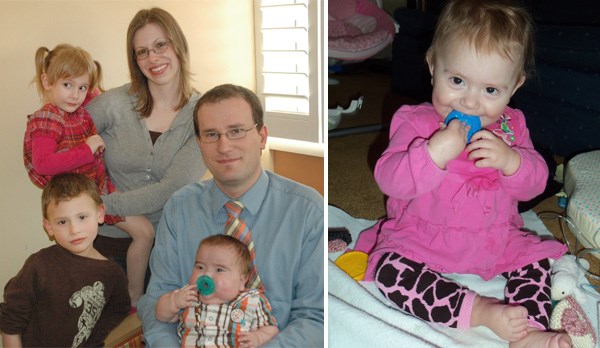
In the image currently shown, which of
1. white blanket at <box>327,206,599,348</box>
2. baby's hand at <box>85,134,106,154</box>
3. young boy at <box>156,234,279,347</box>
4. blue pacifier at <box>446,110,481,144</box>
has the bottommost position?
white blanket at <box>327,206,599,348</box>

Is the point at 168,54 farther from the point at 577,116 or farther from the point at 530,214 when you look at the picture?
the point at 577,116

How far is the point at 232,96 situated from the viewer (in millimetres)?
607

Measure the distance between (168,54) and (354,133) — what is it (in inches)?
45.9

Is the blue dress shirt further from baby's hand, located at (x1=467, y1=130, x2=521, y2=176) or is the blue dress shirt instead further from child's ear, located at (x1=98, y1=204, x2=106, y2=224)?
baby's hand, located at (x1=467, y1=130, x2=521, y2=176)

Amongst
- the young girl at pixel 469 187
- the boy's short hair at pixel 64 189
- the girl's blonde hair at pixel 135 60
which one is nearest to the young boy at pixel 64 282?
the boy's short hair at pixel 64 189

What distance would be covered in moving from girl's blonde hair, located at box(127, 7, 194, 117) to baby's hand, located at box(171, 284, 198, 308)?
18cm

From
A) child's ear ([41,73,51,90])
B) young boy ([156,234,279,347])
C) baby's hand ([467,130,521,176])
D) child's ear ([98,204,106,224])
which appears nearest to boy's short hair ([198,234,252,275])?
young boy ([156,234,279,347])

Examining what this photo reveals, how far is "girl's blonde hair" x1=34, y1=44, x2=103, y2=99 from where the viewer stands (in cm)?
57

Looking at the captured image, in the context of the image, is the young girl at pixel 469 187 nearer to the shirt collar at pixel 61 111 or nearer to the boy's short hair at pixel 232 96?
the boy's short hair at pixel 232 96

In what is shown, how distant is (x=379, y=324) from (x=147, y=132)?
1.17 ft

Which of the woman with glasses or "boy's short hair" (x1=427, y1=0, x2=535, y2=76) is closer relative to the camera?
the woman with glasses

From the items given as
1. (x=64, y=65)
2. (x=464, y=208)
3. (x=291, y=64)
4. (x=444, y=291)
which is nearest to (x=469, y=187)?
(x=464, y=208)

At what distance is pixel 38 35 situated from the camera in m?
0.56

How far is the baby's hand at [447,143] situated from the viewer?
741 millimetres
